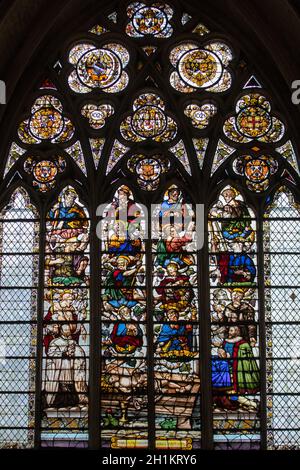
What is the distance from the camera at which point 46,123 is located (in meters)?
13.0

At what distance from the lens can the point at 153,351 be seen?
11945 millimetres

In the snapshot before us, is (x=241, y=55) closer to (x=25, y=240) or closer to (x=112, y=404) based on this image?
(x=25, y=240)

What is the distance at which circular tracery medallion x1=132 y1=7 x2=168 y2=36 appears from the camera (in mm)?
13414

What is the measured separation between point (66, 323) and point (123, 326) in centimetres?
60

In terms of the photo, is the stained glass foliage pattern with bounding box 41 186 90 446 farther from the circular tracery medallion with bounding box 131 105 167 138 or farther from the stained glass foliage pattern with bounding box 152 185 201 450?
the circular tracery medallion with bounding box 131 105 167 138

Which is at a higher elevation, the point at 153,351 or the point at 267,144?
the point at 267,144

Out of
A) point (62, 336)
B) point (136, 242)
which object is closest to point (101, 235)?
point (136, 242)

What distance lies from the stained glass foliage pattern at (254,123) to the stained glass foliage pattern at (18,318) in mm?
2427

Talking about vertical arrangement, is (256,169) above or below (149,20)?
below

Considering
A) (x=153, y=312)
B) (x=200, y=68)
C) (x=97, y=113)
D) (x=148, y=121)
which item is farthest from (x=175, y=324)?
(x=200, y=68)

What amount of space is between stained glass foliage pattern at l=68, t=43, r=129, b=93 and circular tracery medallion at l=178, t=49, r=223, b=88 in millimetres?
664

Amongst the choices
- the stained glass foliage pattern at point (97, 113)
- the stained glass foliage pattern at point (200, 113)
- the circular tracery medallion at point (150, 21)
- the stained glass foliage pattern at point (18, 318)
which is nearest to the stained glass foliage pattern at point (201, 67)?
the stained glass foliage pattern at point (200, 113)

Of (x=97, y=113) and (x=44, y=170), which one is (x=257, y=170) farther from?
(x=44, y=170)
